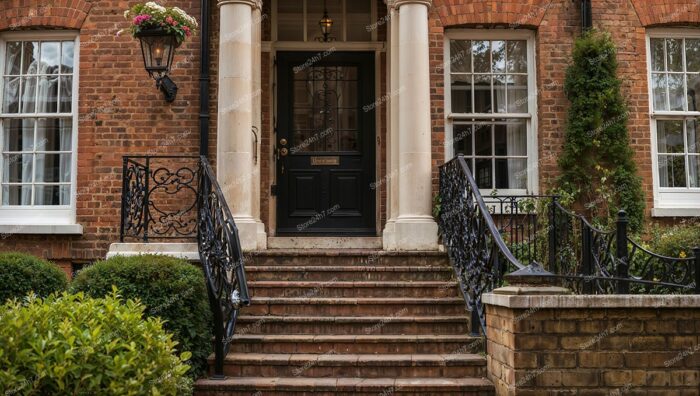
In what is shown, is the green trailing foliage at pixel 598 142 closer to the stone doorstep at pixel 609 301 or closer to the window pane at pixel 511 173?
the window pane at pixel 511 173

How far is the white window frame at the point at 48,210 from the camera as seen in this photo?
8.85 m

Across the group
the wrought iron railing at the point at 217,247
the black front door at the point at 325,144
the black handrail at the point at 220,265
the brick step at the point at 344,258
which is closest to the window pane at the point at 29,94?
the wrought iron railing at the point at 217,247

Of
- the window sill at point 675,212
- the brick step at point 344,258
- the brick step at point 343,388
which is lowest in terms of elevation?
the brick step at point 343,388

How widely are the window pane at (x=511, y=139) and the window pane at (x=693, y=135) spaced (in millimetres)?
2042

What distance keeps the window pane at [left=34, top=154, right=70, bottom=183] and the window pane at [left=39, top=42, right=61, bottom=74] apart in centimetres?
105

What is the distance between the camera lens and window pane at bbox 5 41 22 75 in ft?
31.2

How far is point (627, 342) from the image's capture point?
5074 mm

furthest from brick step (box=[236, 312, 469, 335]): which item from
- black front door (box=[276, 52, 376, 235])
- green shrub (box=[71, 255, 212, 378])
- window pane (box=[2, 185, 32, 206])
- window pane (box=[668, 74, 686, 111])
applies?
window pane (box=[668, 74, 686, 111])

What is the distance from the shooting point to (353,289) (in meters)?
7.35

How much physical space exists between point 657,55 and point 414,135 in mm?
3538

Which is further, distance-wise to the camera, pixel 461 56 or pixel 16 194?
pixel 461 56

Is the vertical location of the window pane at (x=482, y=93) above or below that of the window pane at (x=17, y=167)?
above

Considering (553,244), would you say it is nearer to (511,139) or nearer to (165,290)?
(511,139)

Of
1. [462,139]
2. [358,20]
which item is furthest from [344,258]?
[358,20]
